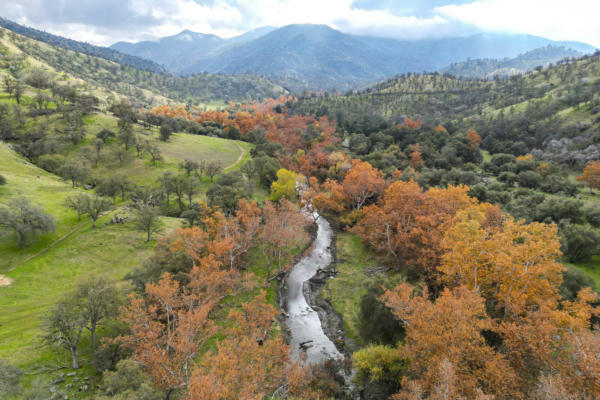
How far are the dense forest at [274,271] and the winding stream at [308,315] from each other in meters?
1.08

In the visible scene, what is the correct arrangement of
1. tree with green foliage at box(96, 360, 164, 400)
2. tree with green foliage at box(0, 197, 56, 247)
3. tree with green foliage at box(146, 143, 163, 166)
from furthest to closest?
tree with green foliage at box(146, 143, 163, 166) → tree with green foliage at box(0, 197, 56, 247) → tree with green foliage at box(96, 360, 164, 400)

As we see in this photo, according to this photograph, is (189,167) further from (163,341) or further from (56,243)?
(163,341)

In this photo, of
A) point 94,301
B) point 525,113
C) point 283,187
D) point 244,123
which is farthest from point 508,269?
point 525,113

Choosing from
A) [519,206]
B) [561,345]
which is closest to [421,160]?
[519,206]

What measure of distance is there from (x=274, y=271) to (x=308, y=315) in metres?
11.7

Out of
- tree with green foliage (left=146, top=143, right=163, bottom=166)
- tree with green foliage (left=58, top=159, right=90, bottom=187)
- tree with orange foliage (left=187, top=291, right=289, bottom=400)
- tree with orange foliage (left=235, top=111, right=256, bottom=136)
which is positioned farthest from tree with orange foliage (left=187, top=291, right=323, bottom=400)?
tree with orange foliage (left=235, top=111, right=256, bottom=136)

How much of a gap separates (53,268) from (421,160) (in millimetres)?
109117

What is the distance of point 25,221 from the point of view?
43469mm

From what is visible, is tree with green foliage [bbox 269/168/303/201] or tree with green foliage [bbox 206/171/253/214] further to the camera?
tree with green foliage [bbox 269/168/303/201]

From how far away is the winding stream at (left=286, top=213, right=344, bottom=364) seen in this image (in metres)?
35.8

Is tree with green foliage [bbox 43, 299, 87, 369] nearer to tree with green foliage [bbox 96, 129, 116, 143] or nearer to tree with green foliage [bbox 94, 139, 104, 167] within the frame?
tree with green foliage [bbox 94, 139, 104, 167]

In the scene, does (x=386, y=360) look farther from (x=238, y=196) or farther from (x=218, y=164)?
(x=218, y=164)

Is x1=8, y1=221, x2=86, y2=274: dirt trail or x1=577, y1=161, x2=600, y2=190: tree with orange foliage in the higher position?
x1=577, y1=161, x2=600, y2=190: tree with orange foliage

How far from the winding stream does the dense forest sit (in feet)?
3.55
